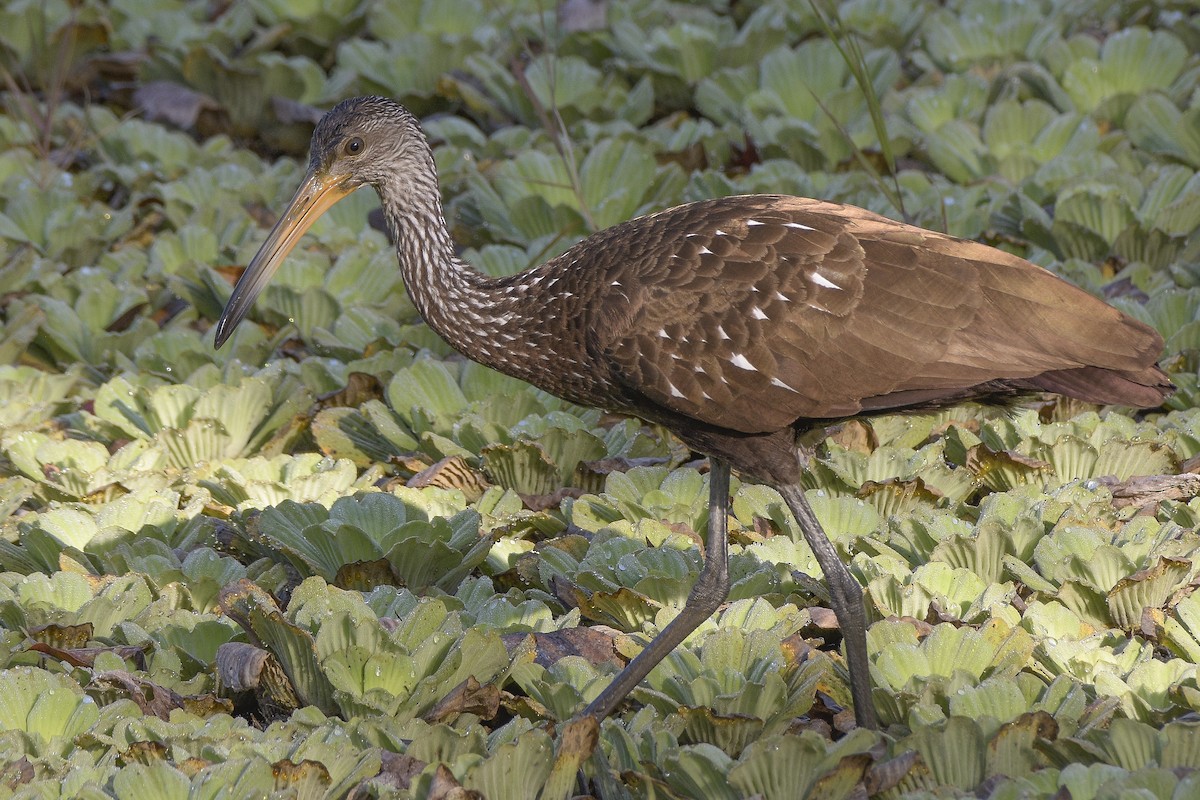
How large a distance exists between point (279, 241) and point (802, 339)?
1880 mm

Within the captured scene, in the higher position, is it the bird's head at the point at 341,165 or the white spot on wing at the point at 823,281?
the bird's head at the point at 341,165

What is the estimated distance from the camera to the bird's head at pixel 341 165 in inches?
211

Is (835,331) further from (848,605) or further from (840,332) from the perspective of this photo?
(848,605)

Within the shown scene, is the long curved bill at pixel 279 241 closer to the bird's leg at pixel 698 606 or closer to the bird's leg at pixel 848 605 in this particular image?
the bird's leg at pixel 698 606

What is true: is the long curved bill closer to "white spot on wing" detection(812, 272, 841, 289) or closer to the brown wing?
the brown wing

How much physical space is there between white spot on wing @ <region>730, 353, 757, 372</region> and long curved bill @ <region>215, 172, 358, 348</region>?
1640 millimetres

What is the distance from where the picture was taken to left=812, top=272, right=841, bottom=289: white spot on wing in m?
4.66

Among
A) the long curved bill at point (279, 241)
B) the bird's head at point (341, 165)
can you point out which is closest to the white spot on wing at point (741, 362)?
the bird's head at point (341, 165)

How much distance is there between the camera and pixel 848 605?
15.1 ft

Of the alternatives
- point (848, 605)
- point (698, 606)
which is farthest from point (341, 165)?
point (848, 605)

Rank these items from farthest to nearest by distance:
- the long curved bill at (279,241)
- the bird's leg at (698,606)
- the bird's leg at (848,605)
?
the long curved bill at (279,241) → the bird's leg at (698,606) → the bird's leg at (848,605)

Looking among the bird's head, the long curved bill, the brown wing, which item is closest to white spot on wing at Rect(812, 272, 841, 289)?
the brown wing

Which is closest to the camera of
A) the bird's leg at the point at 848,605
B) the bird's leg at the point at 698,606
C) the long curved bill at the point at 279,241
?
the bird's leg at the point at 848,605

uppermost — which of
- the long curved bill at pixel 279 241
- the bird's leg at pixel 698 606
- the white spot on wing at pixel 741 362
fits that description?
the long curved bill at pixel 279 241
